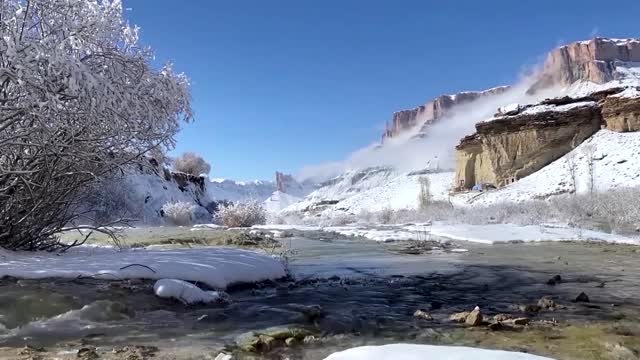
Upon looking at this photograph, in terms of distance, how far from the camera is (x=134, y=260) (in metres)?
9.71

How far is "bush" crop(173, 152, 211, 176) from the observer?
78.8 m

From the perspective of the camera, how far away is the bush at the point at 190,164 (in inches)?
3103

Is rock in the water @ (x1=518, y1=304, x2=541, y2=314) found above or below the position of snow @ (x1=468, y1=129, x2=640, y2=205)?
below

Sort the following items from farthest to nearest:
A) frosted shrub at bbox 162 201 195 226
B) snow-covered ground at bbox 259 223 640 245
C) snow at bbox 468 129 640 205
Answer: frosted shrub at bbox 162 201 195 226, snow at bbox 468 129 640 205, snow-covered ground at bbox 259 223 640 245

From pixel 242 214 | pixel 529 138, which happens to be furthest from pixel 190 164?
pixel 529 138

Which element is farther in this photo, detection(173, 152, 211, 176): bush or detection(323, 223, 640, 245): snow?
detection(173, 152, 211, 176): bush

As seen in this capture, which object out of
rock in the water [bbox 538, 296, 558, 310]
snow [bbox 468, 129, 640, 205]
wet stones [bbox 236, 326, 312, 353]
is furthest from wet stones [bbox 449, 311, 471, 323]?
snow [bbox 468, 129, 640, 205]

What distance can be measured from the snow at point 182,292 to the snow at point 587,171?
1760 inches

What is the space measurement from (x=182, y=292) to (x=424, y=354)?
493 centimetres

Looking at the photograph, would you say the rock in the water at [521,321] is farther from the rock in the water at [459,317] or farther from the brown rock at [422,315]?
the brown rock at [422,315]

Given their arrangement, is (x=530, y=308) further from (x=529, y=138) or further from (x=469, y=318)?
(x=529, y=138)

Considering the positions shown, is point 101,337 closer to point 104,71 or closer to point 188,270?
point 188,270

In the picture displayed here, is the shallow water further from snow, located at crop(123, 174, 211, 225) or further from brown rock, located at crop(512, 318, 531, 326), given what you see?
snow, located at crop(123, 174, 211, 225)

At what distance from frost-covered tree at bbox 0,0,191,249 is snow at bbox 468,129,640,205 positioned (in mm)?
43862
